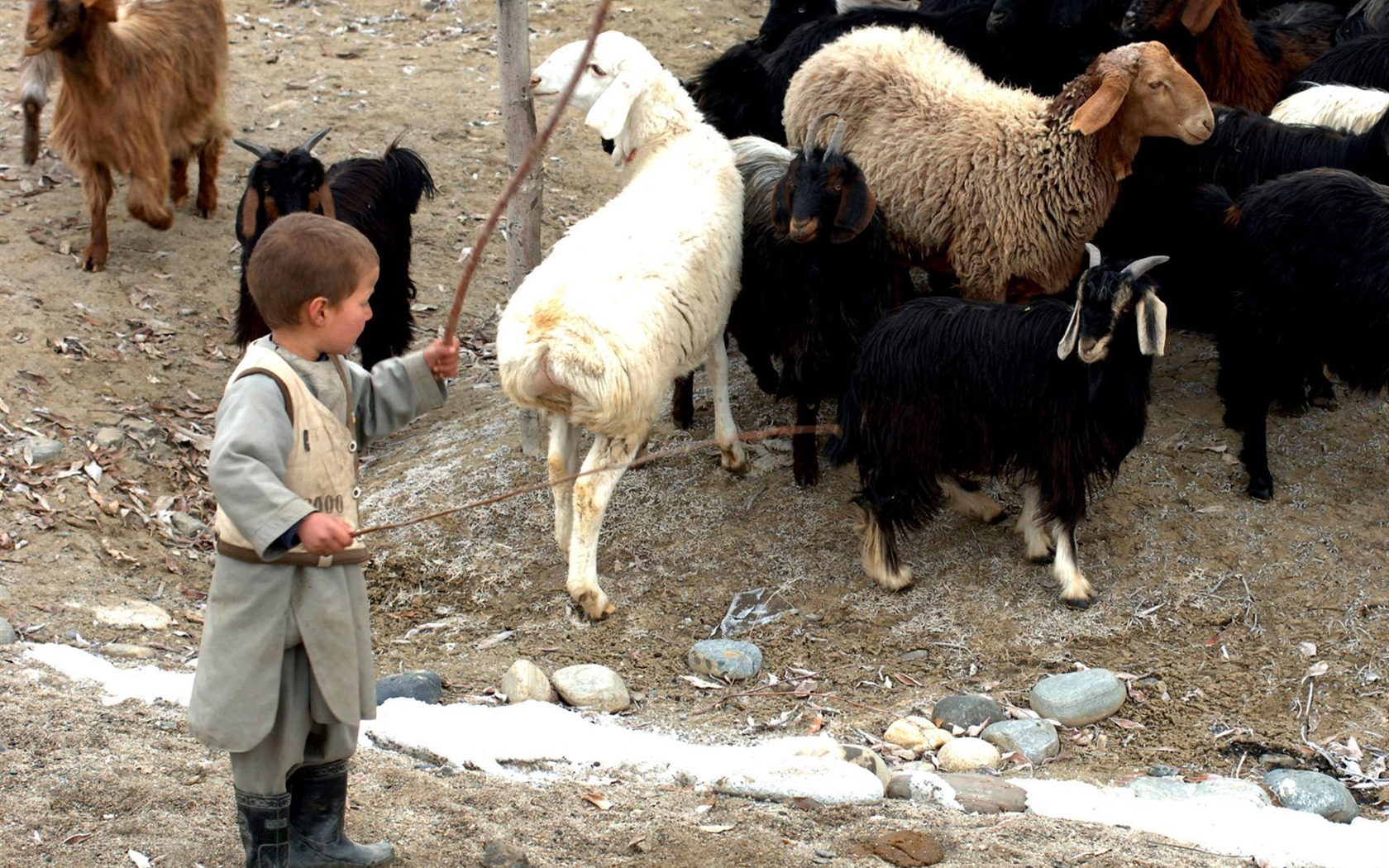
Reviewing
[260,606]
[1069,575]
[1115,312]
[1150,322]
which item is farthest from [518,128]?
[260,606]

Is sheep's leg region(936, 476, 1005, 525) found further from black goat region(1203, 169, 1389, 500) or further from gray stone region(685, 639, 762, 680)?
gray stone region(685, 639, 762, 680)

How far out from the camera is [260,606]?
315 centimetres

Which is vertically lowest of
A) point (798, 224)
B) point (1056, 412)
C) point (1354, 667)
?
point (1354, 667)

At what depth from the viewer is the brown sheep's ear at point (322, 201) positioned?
22.7ft

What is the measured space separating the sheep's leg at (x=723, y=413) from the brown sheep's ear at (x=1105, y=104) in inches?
75.3

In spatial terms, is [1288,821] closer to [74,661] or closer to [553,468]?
[553,468]

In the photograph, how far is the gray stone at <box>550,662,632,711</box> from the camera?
4.98 m

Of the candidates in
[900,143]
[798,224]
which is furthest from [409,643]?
[900,143]

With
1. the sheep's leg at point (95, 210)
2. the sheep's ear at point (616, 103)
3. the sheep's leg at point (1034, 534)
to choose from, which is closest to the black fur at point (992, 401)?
the sheep's leg at point (1034, 534)

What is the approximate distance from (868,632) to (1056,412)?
47.1 inches

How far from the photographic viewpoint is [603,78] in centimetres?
643

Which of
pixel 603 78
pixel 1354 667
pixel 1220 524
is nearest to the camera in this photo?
pixel 1354 667

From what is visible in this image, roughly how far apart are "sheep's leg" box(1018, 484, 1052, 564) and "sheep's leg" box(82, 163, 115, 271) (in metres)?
5.98

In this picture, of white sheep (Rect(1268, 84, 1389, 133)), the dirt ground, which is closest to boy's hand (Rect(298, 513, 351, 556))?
the dirt ground
